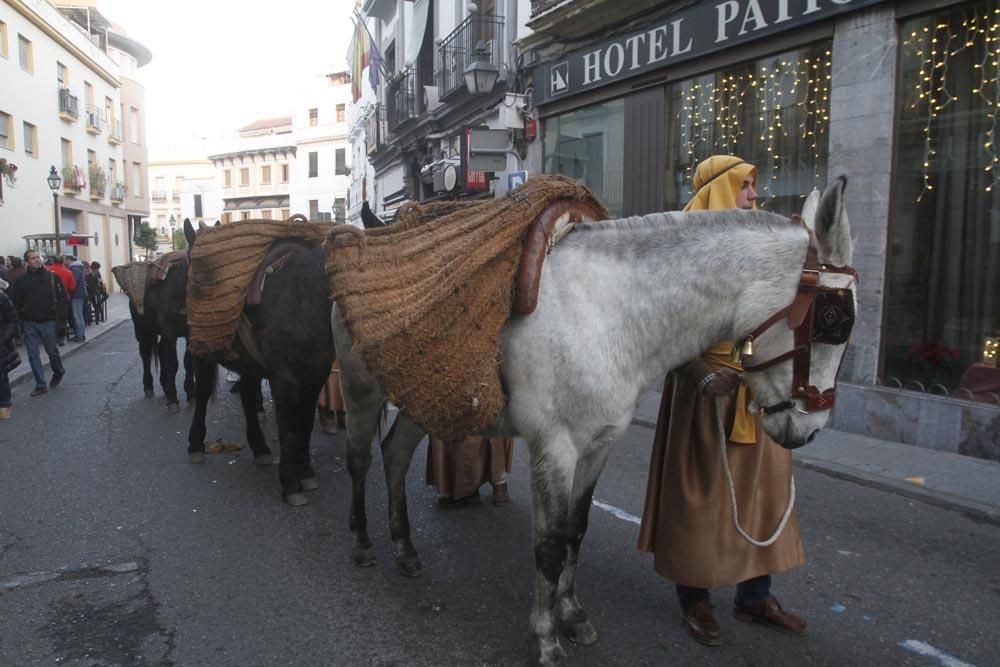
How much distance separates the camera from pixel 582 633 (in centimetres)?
291

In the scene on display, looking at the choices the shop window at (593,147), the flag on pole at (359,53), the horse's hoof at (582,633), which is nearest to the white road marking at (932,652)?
the horse's hoof at (582,633)

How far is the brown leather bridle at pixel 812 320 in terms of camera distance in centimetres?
230

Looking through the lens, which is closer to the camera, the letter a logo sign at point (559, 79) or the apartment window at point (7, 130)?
the letter a logo sign at point (559, 79)

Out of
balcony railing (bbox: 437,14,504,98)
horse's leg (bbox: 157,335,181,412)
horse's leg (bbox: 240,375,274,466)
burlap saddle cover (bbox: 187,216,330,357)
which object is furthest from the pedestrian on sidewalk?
burlap saddle cover (bbox: 187,216,330,357)

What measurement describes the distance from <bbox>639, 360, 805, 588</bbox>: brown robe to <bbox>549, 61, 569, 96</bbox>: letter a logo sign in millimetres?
9537

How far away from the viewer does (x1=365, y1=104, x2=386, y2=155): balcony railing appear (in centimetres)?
2366

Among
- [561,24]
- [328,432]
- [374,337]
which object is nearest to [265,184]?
[561,24]

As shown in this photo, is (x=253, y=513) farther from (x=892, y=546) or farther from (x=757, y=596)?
(x=892, y=546)

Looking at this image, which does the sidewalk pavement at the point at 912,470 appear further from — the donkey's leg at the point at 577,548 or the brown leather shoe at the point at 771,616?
the donkey's leg at the point at 577,548

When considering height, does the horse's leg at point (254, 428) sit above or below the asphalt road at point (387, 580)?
above

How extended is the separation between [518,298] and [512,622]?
61.8 inches

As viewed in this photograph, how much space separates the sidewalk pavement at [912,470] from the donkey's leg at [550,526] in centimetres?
361

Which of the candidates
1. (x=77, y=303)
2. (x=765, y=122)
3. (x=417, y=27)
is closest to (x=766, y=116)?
(x=765, y=122)

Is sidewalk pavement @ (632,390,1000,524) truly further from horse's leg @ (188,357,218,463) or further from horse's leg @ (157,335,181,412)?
horse's leg @ (157,335,181,412)
